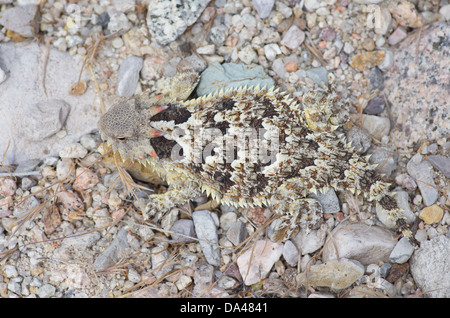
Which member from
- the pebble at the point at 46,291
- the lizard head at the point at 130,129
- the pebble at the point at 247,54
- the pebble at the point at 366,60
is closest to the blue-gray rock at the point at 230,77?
the pebble at the point at 247,54

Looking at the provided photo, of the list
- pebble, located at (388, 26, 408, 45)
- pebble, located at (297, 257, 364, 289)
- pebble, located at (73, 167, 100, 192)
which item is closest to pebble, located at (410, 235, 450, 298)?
pebble, located at (297, 257, 364, 289)

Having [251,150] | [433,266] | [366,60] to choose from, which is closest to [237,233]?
[251,150]

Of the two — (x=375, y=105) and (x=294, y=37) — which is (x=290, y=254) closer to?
(x=375, y=105)

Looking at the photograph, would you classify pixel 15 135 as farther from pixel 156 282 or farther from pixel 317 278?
pixel 317 278

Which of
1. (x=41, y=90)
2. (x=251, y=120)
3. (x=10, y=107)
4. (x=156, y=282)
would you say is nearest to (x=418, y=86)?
(x=251, y=120)

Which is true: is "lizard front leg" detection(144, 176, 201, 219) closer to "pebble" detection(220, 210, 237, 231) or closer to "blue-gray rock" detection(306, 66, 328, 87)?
"pebble" detection(220, 210, 237, 231)

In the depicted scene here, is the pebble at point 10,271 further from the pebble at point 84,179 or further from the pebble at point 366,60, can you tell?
the pebble at point 366,60
